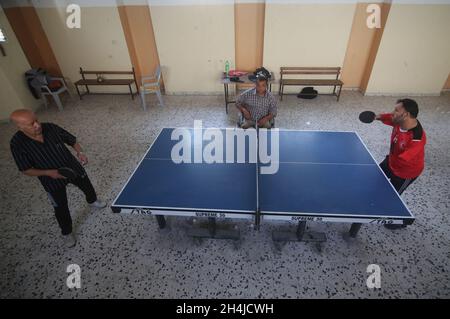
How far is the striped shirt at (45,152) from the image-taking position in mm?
2178

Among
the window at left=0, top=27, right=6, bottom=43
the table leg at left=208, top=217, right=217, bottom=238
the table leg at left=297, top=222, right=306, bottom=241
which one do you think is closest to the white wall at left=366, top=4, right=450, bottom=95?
the table leg at left=297, top=222, right=306, bottom=241

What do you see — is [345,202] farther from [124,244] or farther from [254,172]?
[124,244]

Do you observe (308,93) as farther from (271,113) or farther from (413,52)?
(271,113)

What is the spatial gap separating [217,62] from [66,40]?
12.9ft

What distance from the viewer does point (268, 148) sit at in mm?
2766

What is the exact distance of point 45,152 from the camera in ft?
7.60

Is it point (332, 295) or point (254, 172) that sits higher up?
point (254, 172)

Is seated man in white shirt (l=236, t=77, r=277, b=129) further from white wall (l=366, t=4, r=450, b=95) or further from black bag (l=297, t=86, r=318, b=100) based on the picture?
white wall (l=366, t=4, r=450, b=95)

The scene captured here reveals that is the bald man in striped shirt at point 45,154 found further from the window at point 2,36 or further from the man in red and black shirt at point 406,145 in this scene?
the window at point 2,36

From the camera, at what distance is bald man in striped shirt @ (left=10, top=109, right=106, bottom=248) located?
2152 millimetres

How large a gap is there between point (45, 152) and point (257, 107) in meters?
2.70

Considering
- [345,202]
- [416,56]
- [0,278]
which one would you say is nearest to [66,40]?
[0,278]

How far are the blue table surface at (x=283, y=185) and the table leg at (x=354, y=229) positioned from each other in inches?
25.4
